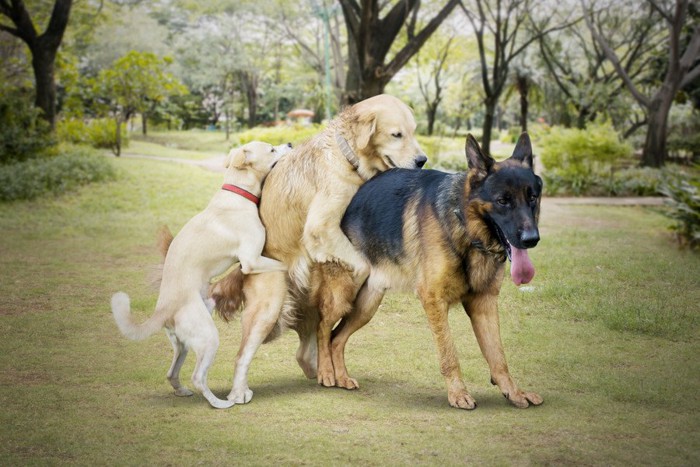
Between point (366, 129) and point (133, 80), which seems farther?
point (133, 80)

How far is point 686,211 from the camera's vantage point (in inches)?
496

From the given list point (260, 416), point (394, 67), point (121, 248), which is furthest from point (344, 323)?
point (394, 67)

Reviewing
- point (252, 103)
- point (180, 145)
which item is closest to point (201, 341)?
point (180, 145)

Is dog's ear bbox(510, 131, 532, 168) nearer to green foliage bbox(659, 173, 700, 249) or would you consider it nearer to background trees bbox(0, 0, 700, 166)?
green foliage bbox(659, 173, 700, 249)

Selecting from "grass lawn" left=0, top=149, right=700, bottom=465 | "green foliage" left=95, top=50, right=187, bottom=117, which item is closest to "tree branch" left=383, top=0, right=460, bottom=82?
"grass lawn" left=0, top=149, right=700, bottom=465

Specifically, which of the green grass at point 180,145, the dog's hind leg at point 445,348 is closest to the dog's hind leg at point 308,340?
the dog's hind leg at point 445,348

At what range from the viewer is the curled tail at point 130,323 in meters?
5.08

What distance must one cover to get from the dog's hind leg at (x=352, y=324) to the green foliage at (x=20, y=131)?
1514cm

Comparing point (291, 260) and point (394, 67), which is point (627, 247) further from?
point (291, 260)

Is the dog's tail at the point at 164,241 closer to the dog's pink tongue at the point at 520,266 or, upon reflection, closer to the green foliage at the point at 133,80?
the dog's pink tongue at the point at 520,266

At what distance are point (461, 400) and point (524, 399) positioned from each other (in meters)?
0.43

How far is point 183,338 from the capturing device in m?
5.11

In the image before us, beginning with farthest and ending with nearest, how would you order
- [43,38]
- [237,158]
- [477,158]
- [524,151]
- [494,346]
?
[43,38] < [237,158] < [494,346] < [524,151] < [477,158]

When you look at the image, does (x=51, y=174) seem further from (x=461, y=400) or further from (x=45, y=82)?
(x=461, y=400)
